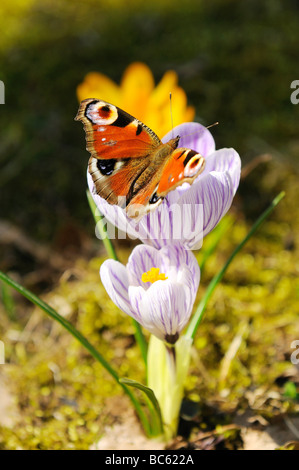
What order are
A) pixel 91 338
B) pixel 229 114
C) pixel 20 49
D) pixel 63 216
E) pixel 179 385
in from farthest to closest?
pixel 20 49
pixel 229 114
pixel 63 216
pixel 91 338
pixel 179 385

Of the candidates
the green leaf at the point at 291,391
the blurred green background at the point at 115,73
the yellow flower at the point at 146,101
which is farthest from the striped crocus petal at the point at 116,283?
the blurred green background at the point at 115,73

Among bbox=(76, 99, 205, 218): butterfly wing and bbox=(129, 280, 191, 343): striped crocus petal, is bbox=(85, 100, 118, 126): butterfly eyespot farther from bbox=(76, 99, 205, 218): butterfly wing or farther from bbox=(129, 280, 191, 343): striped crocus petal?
bbox=(129, 280, 191, 343): striped crocus petal

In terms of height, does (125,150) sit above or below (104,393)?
above

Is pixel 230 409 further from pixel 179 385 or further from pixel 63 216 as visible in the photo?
pixel 63 216

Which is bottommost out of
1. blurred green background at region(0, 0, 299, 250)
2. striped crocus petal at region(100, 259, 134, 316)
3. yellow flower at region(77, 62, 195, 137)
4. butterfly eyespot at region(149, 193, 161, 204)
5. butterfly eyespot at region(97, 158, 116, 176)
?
striped crocus petal at region(100, 259, 134, 316)

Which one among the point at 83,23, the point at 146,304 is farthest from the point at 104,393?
the point at 83,23

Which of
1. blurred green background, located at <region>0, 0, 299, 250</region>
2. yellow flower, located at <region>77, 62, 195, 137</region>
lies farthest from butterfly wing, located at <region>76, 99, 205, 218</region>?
blurred green background, located at <region>0, 0, 299, 250</region>
